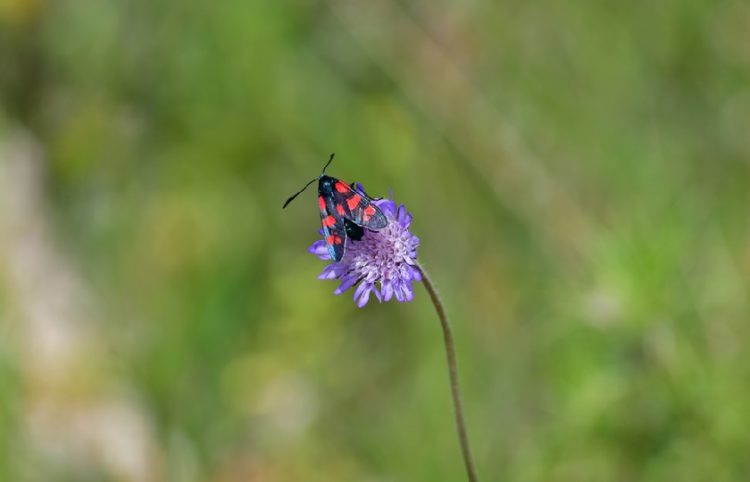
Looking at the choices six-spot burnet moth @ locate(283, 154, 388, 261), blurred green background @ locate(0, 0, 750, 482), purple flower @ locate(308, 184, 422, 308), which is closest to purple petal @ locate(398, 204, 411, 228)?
purple flower @ locate(308, 184, 422, 308)

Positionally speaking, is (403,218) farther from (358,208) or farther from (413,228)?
(413,228)

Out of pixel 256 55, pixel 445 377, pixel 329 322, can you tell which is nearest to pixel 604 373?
pixel 445 377

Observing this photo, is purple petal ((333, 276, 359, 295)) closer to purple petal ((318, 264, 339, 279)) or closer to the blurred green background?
Result: purple petal ((318, 264, 339, 279))

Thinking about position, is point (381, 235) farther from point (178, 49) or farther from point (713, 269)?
point (178, 49)

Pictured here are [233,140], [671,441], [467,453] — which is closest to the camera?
[467,453]

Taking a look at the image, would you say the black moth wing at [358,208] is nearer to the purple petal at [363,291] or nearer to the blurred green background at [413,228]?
the purple petal at [363,291]

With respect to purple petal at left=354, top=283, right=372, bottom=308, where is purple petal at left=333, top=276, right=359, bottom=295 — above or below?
above
